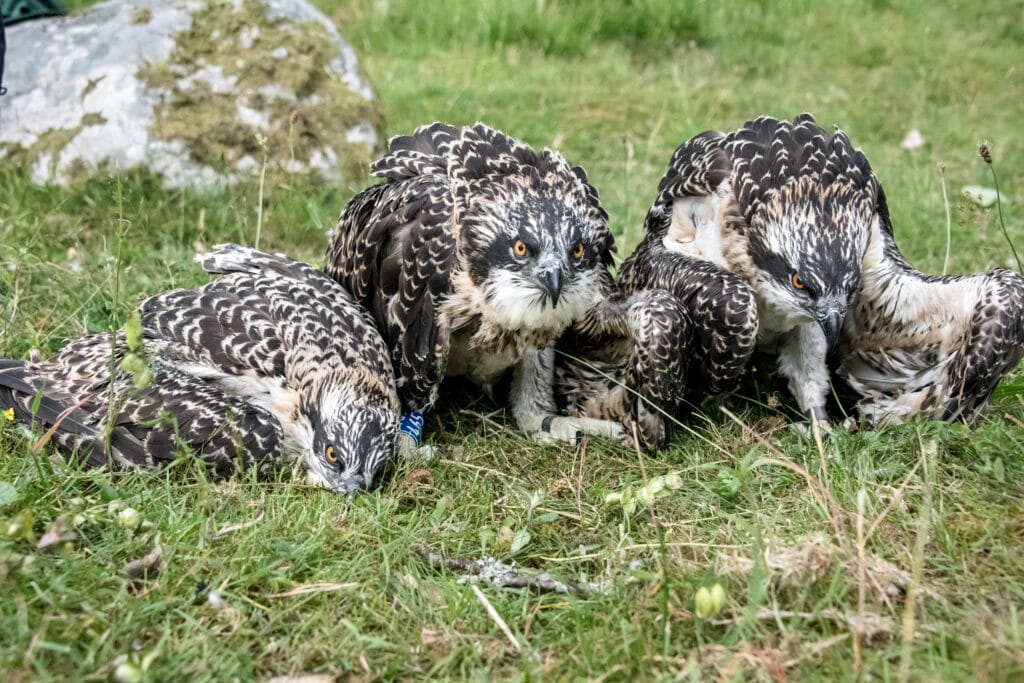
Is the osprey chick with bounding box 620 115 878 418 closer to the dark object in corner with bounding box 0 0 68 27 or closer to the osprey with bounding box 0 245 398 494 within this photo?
the osprey with bounding box 0 245 398 494

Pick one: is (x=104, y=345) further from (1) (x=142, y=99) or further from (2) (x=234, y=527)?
(1) (x=142, y=99)

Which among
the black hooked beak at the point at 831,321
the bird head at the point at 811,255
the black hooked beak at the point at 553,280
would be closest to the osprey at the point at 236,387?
the black hooked beak at the point at 553,280

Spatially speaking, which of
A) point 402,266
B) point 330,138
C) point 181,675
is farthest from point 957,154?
point 181,675

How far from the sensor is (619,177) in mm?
8117

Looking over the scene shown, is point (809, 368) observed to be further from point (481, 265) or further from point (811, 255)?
point (481, 265)

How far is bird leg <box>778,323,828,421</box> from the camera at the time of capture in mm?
4695

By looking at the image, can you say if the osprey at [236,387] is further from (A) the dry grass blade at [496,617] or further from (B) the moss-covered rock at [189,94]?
(B) the moss-covered rock at [189,94]

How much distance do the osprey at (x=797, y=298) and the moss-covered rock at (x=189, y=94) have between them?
3.27 meters

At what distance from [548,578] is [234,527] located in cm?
116

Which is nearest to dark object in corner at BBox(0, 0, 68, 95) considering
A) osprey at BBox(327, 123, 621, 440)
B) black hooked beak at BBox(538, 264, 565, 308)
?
osprey at BBox(327, 123, 621, 440)

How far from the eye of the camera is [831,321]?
422cm

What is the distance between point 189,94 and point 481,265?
396cm

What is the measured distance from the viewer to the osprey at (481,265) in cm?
432

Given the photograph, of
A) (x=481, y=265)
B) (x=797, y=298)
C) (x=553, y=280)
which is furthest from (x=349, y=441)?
(x=797, y=298)
